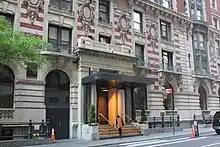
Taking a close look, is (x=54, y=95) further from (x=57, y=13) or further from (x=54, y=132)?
(x=57, y=13)

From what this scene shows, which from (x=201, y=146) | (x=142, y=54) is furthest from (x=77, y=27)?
(x=201, y=146)

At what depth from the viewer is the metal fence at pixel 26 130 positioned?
17081 mm

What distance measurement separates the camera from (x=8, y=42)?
1279 cm

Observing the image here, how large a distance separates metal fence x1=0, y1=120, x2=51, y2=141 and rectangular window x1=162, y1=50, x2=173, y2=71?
16.7 m

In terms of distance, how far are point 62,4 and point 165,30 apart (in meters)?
14.6

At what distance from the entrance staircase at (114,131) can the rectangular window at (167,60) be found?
10.3 metres

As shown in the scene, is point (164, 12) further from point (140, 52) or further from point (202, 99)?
point (202, 99)

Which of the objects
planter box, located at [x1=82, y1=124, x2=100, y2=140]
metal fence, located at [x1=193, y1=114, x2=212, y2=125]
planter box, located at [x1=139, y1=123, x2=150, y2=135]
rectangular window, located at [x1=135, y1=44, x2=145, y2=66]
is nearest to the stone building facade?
rectangular window, located at [x1=135, y1=44, x2=145, y2=66]

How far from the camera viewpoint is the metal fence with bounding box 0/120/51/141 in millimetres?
17081

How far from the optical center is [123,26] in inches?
1048

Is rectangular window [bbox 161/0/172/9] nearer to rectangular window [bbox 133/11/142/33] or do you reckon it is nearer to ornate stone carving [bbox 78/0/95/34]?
rectangular window [bbox 133/11/142/33]

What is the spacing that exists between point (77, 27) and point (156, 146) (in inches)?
499

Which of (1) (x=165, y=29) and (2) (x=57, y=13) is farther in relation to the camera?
(1) (x=165, y=29)

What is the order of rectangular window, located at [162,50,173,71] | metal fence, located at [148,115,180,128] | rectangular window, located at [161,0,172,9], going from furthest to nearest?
rectangular window, located at [161,0,172,9]
rectangular window, located at [162,50,173,71]
metal fence, located at [148,115,180,128]
